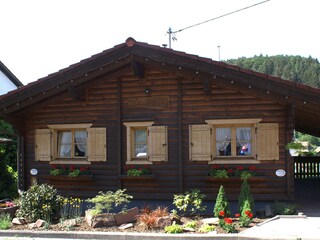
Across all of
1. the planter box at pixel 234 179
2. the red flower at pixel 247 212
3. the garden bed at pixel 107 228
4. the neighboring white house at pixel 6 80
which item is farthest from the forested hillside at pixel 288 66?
the red flower at pixel 247 212

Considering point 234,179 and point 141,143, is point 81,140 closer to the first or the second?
point 141,143

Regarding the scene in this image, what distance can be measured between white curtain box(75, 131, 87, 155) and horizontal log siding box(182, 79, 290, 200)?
10.4 ft

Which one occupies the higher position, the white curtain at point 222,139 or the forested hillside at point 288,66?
the forested hillside at point 288,66

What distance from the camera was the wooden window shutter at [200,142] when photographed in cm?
1108

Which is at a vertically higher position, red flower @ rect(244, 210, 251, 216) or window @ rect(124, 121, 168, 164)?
window @ rect(124, 121, 168, 164)

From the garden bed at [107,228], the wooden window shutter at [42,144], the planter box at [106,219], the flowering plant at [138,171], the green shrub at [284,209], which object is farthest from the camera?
the wooden window shutter at [42,144]

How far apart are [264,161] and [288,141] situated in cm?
85

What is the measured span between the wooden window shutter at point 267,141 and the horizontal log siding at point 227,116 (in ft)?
0.44

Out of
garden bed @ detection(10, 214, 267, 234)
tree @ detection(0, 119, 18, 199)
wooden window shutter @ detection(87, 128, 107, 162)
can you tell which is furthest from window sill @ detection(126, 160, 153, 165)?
tree @ detection(0, 119, 18, 199)

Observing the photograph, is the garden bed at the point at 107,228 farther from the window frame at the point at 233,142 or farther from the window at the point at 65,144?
the window at the point at 65,144

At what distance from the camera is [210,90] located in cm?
1109

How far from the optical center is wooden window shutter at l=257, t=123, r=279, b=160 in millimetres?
10680

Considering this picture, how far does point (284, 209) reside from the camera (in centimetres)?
983

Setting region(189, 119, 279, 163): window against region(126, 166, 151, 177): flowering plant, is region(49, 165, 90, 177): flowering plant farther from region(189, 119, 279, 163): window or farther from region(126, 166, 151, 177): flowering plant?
region(189, 119, 279, 163): window
